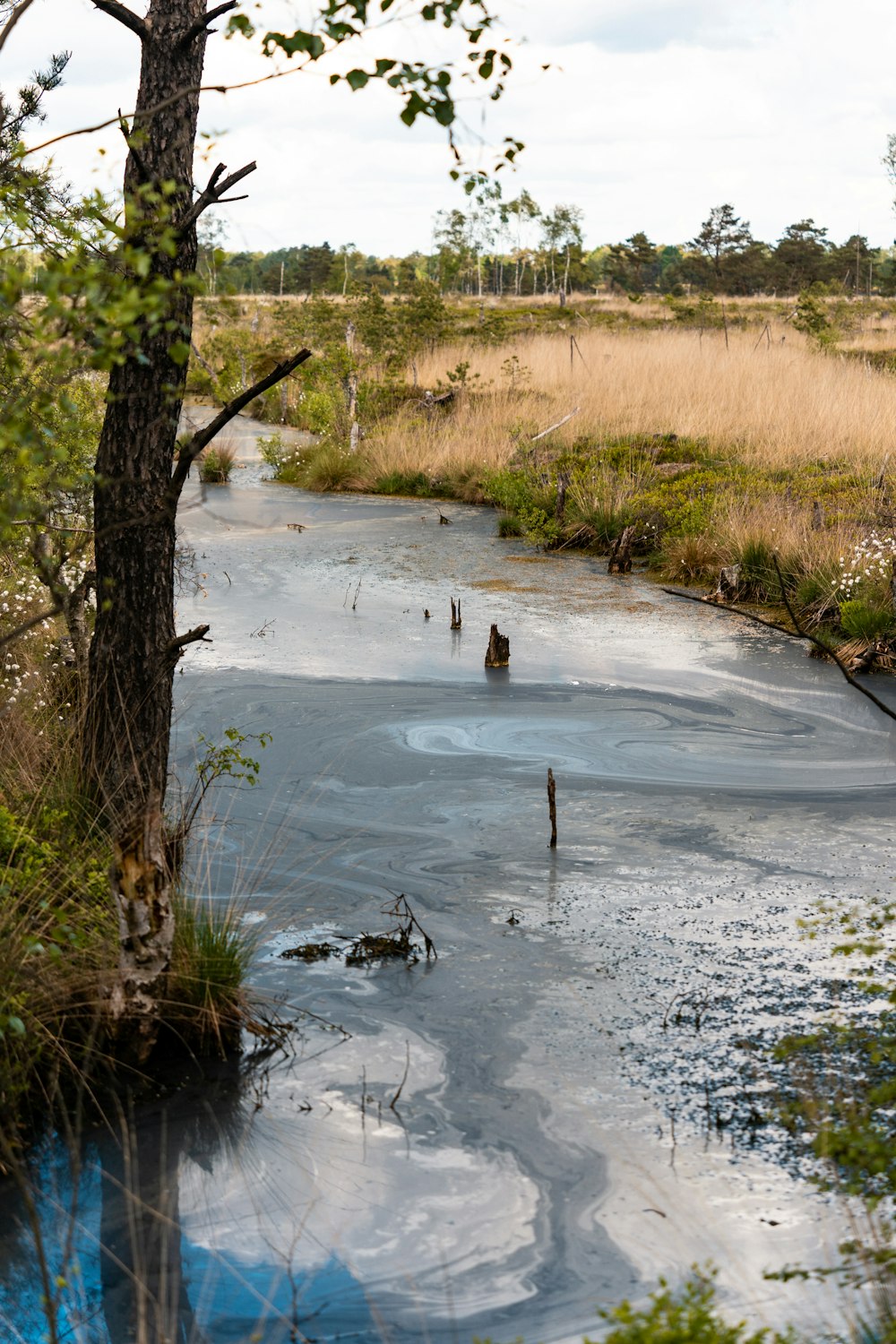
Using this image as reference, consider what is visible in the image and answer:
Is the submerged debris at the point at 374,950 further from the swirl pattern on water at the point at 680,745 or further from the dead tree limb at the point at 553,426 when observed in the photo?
the dead tree limb at the point at 553,426

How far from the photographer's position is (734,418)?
15.4 metres

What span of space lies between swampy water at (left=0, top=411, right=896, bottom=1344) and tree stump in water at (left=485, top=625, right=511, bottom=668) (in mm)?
181

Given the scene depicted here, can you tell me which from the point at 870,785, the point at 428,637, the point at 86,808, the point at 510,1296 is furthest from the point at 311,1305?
the point at 428,637

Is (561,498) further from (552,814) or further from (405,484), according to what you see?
(552,814)

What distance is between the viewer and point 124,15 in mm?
4160

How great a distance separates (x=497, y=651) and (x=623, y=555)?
3.66 meters

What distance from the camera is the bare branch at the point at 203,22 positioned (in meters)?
4.01

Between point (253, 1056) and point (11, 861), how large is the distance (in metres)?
0.93

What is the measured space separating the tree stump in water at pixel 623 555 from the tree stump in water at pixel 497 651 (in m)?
3.58

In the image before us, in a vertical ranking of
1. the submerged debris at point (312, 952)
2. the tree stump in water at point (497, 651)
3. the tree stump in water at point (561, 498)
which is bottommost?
the submerged debris at point (312, 952)

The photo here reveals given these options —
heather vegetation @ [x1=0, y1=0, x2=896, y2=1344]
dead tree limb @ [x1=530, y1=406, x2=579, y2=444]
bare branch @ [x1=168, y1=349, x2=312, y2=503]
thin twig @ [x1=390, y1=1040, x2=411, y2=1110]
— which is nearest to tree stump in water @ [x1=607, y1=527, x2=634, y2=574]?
heather vegetation @ [x1=0, y1=0, x2=896, y2=1344]

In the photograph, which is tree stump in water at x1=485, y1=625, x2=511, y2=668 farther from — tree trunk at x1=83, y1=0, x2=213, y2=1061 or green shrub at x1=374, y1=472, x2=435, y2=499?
green shrub at x1=374, y1=472, x2=435, y2=499

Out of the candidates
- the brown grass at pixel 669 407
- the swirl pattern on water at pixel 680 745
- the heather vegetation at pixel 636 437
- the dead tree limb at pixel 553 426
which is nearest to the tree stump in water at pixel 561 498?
the heather vegetation at pixel 636 437

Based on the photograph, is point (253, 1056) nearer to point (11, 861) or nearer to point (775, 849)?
point (11, 861)
